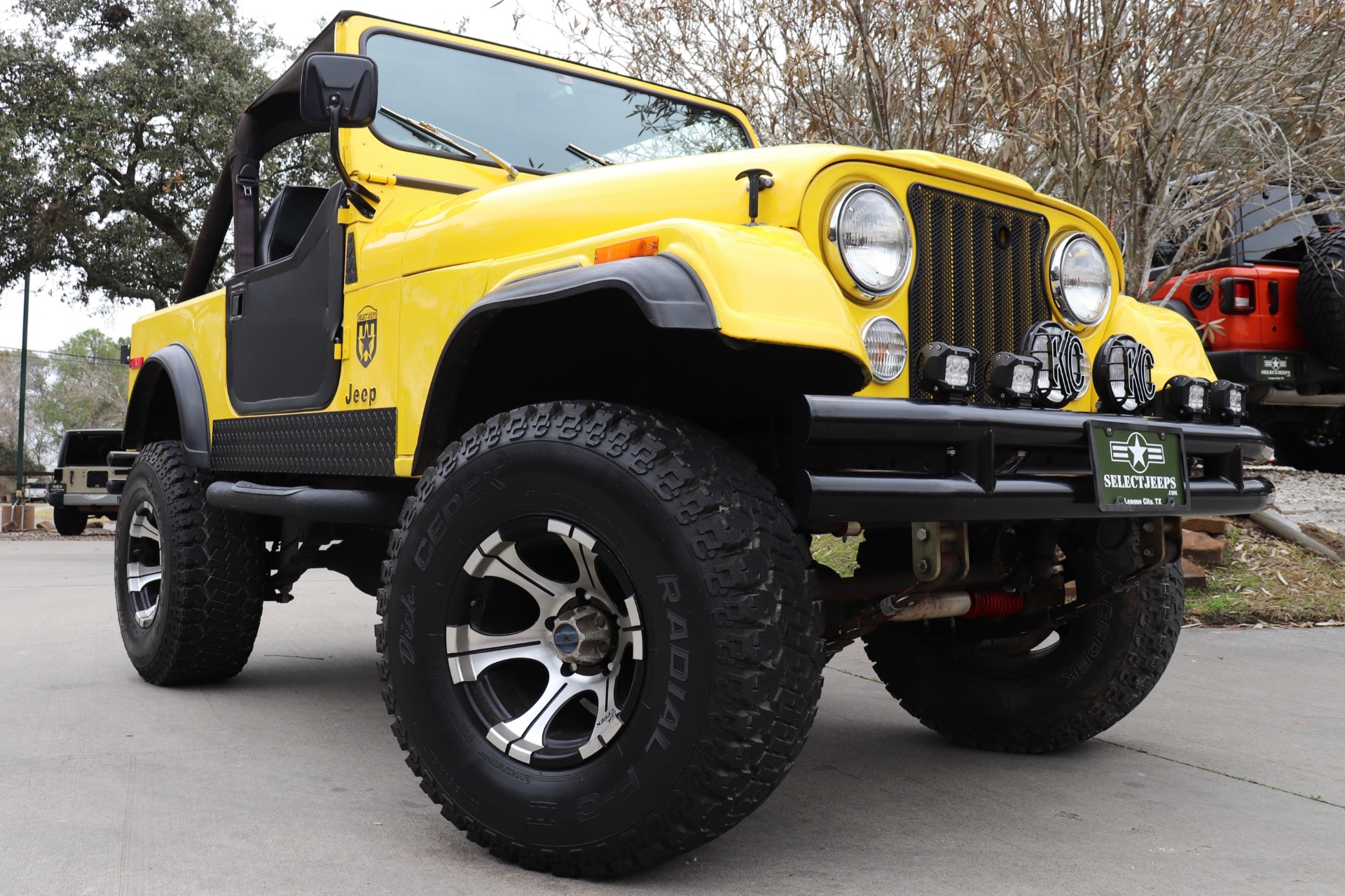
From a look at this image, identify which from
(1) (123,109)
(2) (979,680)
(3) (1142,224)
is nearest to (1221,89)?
(3) (1142,224)

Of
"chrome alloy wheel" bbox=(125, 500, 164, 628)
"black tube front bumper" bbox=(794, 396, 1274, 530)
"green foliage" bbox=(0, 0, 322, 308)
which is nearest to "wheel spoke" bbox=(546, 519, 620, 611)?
"black tube front bumper" bbox=(794, 396, 1274, 530)

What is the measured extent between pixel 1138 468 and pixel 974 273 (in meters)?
0.63

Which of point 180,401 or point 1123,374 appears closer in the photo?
point 1123,374

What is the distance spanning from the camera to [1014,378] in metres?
2.75

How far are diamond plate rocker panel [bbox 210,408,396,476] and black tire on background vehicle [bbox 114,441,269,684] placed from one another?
0.25m

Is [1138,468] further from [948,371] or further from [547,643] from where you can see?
[547,643]

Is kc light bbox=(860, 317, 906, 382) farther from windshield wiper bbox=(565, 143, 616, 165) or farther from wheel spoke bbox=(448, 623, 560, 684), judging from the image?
windshield wiper bbox=(565, 143, 616, 165)

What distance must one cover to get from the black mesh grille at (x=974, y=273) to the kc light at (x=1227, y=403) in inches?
21.6

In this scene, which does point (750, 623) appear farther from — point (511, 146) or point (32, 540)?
point (32, 540)

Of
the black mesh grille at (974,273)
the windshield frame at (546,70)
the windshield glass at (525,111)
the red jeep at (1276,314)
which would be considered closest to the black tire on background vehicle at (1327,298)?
the red jeep at (1276,314)

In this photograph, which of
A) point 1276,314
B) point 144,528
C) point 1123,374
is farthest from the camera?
point 1276,314

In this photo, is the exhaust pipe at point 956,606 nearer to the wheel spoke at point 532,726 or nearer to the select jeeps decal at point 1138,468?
the select jeeps decal at point 1138,468

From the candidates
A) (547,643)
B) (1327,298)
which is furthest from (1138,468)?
(1327,298)

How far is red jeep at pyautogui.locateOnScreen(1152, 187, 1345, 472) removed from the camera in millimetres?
7656
